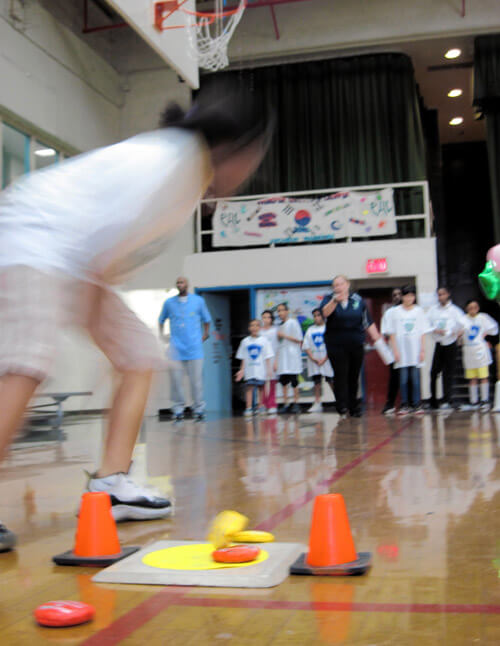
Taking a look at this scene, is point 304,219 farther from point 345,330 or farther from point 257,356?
point 345,330

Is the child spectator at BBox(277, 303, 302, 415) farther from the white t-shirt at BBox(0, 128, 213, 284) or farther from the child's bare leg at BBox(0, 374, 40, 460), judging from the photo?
the child's bare leg at BBox(0, 374, 40, 460)

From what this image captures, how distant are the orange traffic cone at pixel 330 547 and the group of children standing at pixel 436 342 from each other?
23.4 feet

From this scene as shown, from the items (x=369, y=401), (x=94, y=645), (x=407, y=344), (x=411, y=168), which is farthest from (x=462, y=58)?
(x=94, y=645)

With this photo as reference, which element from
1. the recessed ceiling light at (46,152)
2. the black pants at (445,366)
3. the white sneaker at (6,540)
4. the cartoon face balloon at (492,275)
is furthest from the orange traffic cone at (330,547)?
the recessed ceiling light at (46,152)

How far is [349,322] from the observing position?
8.16 meters

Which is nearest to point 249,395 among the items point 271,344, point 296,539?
point 271,344

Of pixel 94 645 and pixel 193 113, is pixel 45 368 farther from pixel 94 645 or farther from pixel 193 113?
pixel 193 113

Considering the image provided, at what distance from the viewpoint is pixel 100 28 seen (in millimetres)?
12641

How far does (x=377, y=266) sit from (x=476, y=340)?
2.59 m

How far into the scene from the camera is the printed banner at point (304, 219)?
12547 millimetres

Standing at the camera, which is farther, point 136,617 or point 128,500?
point 128,500

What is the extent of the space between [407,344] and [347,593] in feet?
24.7

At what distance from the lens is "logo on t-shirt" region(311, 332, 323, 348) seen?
10.7 m

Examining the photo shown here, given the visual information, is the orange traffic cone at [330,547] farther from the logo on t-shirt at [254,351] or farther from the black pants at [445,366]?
the logo on t-shirt at [254,351]
